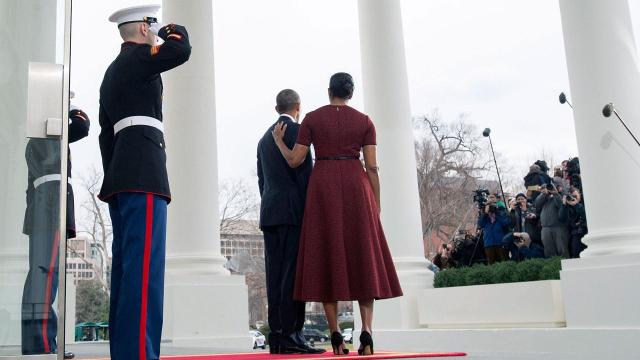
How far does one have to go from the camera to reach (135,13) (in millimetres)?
10711

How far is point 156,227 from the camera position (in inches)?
388

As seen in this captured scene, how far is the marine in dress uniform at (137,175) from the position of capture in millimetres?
9578

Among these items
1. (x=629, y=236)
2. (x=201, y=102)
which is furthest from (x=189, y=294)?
(x=629, y=236)

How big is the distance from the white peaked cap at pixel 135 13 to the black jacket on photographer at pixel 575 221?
1739 cm

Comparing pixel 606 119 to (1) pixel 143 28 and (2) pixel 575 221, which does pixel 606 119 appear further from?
(1) pixel 143 28

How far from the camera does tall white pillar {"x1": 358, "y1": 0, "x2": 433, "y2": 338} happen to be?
29391 millimetres

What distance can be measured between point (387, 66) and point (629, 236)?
1328 cm

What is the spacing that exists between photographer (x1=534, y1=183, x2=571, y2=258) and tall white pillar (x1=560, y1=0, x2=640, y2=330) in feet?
11.9

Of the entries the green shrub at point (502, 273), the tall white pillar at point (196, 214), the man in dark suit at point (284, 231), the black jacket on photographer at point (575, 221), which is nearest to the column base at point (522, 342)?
the green shrub at point (502, 273)

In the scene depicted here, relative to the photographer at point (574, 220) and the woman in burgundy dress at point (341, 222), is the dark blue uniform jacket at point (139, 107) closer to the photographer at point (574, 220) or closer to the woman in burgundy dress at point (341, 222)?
the woman in burgundy dress at point (341, 222)

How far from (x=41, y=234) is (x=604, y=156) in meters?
16.2

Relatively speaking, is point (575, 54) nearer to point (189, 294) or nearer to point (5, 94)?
point (189, 294)

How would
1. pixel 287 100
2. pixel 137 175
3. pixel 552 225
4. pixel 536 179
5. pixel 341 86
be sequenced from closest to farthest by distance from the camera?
pixel 137 175, pixel 341 86, pixel 287 100, pixel 552 225, pixel 536 179

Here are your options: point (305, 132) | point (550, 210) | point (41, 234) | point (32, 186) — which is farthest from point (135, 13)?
→ point (550, 210)
